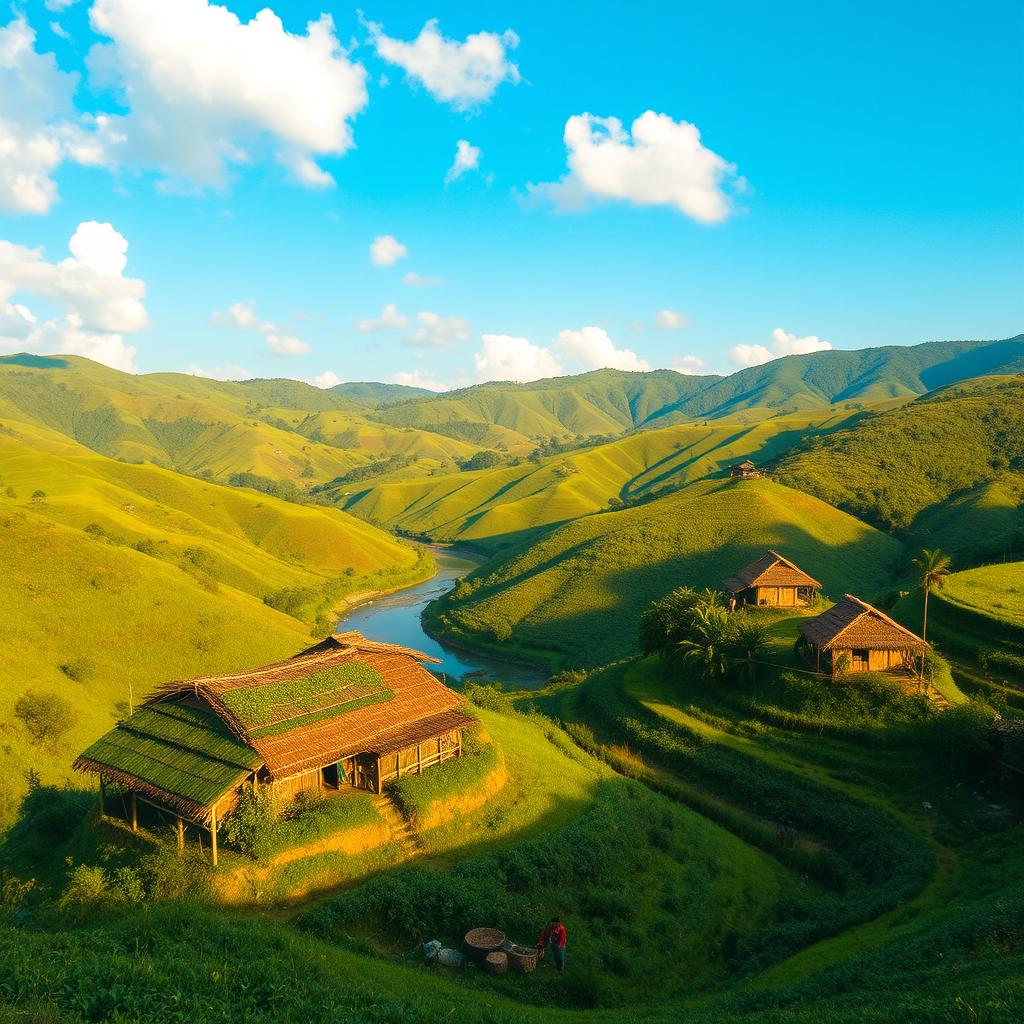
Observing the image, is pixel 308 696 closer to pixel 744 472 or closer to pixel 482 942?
pixel 482 942

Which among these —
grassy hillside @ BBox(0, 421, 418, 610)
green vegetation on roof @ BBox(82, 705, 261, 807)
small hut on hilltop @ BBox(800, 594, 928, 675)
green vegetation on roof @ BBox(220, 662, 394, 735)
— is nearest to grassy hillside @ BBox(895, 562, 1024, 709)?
small hut on hilltop @ BBox(800, 594, 928, 675)

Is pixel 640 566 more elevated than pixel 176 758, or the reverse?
pixel 176 758

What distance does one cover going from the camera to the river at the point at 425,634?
77875mm

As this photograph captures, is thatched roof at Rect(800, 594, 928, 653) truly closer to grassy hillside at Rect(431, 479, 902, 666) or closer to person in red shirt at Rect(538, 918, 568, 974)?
person in red shirt at Rect(538, 918, 568, 974)

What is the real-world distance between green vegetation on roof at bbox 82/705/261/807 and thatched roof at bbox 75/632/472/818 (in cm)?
4

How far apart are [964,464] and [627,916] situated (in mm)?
119220

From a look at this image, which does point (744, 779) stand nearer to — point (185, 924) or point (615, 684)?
point (615, 684)

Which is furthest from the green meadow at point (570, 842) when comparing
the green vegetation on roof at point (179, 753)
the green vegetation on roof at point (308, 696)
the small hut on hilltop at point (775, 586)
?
the small hut on hilltop at point (775, 586)

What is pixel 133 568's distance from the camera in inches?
2844

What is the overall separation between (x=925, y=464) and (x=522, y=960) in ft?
404

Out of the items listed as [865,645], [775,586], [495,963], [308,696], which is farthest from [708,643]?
[495,963]

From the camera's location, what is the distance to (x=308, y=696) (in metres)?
28.6

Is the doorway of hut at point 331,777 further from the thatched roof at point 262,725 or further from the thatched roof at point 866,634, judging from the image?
the thatched roof at point 866,634

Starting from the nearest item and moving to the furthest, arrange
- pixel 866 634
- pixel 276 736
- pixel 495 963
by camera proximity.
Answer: pixel 495 963, pixel 276 736, pixel 866 634
